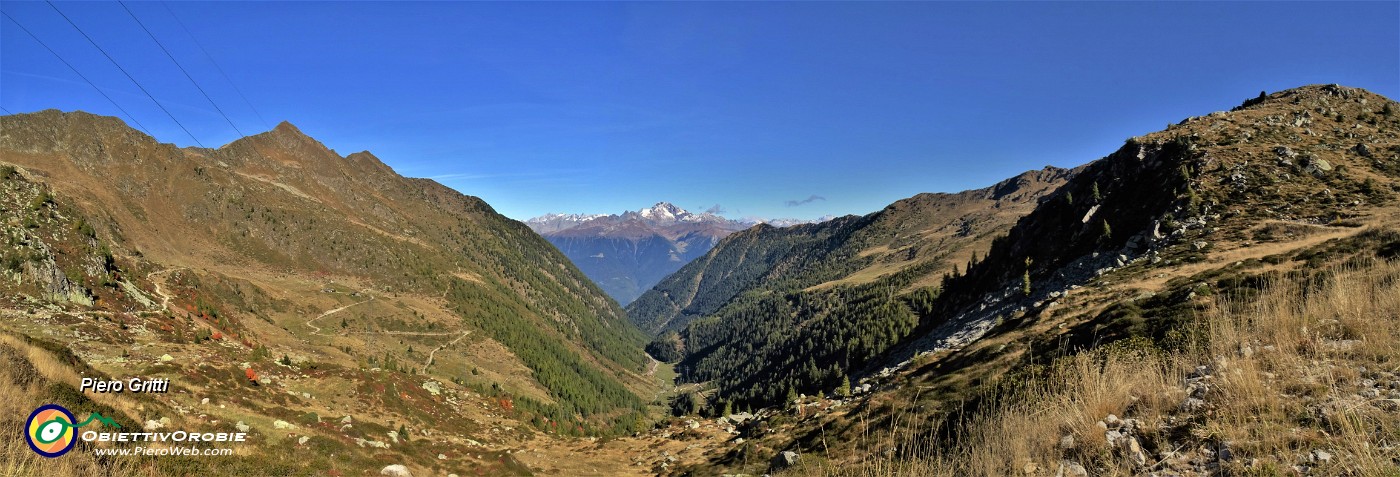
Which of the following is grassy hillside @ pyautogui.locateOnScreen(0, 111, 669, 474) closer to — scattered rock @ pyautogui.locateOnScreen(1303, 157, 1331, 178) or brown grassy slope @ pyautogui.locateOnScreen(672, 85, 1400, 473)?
brown grassy slope @ pyautogui.locateOnScreen(672, 85, 1400, 473)

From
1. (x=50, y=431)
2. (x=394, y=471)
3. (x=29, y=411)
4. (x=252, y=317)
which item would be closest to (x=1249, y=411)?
(x=50, y=431)

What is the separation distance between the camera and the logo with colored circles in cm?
892

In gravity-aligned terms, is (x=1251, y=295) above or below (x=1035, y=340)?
above

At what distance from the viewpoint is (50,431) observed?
9.32m

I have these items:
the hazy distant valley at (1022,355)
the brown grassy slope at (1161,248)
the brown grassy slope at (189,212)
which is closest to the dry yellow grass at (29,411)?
the hazy distant valley at (1022,355)

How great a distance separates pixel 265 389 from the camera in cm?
3177

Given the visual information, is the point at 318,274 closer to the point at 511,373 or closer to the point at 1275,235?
the point at 511,373

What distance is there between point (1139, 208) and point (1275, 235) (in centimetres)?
2273

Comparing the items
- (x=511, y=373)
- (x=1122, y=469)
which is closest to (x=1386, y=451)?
(x=1122, y=469)

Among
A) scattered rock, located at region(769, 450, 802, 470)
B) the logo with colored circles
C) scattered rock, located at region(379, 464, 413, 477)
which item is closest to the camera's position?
the logo with colored circles

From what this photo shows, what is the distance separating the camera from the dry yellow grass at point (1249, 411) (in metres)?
5.87

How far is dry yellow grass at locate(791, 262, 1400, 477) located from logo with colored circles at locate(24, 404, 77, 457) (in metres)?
13.8

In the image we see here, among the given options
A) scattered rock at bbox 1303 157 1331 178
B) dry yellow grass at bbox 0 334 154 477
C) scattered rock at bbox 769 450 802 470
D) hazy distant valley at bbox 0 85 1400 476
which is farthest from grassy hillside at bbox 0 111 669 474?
scattered rock at bbox 1303 157 1331 178

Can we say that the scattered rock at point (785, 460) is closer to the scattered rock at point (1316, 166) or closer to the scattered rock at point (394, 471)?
the scattered rock at point (394, 471)
